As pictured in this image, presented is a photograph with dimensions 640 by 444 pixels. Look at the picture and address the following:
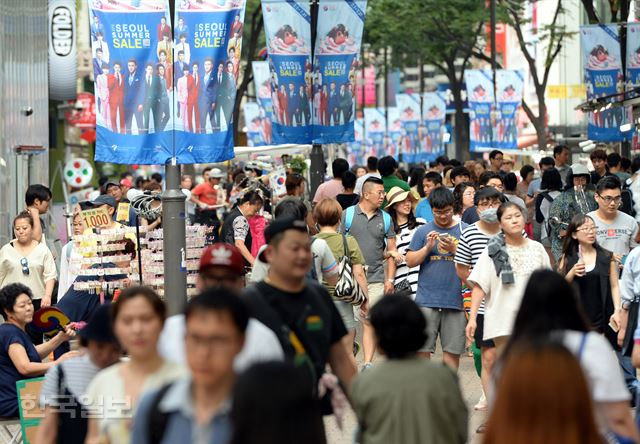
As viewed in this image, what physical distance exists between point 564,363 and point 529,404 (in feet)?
0.55

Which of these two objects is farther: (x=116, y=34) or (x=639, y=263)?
(x=116, y=34)

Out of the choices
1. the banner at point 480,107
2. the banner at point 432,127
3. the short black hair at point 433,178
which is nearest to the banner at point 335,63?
the short black hair at point 433,178

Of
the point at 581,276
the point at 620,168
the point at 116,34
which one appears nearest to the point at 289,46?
the point at 620,168

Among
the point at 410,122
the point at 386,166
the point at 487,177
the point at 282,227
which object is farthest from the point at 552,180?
the point at 410,122

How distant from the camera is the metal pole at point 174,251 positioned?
1117 cm

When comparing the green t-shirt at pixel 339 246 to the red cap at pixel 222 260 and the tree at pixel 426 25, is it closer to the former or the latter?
the red cap at pixel 222 260

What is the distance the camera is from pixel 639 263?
9.19m

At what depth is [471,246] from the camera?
1059 centimetres

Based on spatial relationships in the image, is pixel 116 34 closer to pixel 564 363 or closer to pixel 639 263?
pixel 639 263

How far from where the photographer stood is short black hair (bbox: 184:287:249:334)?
16.3 feet

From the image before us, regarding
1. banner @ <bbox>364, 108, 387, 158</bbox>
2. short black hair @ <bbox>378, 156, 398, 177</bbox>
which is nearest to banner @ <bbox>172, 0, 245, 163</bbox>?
short black hair @ <bbox>378, 156, 398, 177</bbox>

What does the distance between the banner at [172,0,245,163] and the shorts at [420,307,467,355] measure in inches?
83.2

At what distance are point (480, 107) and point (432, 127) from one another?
998 cm

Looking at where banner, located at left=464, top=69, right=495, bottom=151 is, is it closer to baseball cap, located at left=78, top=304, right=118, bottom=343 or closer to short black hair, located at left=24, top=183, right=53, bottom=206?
short black hair, located at left=24, top=183, right=53, bottom=206
